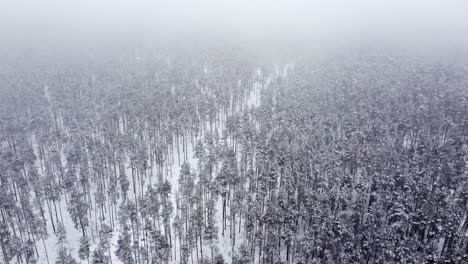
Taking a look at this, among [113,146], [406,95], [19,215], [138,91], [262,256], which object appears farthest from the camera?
[138,91]

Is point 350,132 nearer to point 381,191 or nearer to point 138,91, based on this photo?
point 381,191

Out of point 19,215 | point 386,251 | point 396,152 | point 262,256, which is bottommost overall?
point 262,256

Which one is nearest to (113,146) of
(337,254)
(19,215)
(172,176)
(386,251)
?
(172,176)

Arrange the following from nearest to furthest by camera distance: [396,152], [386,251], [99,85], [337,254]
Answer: [386,251], [337,254], [396,152], [99,85]

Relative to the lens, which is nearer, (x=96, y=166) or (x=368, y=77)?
(x=96, y=166)

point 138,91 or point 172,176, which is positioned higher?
point 138,91

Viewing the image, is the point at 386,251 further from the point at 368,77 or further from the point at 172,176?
the point at 368,77

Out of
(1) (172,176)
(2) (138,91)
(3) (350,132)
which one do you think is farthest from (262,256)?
(2) (138,91)
